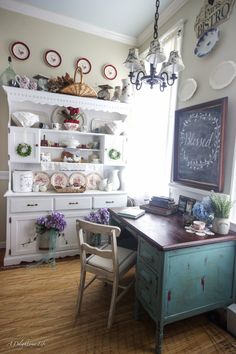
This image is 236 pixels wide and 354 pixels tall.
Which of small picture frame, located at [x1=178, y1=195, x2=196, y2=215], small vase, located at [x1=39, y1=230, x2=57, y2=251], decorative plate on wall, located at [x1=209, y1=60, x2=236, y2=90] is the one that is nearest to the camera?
decorative plate on wall, located at [x1=209, y1=60, x2=236, y2=90]

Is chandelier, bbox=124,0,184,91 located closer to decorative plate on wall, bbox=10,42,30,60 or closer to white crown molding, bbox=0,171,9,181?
decorative plate on wall, bbox=10,42,30,60

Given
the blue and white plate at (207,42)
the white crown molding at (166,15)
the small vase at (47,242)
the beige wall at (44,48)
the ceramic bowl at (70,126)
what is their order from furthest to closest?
the ceramic bowl at (70,126)
the beige wall at (44,48)
the small vase at (47,242)
the white crown molding at (166,15)
the blue and white plate at (207,42)

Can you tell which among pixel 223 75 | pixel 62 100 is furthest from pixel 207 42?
pixel 62 100

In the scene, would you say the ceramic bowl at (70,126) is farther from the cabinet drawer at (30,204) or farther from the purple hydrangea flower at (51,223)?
the purple hydrangea flower at (51,223)

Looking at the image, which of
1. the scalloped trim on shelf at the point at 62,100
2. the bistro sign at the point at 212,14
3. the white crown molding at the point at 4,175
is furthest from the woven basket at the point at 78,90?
the bistro sign at the point at 212,14

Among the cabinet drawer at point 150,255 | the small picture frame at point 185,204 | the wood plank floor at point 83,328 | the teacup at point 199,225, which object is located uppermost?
the small picture frame at point 185,204

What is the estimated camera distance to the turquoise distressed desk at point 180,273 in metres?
1.45

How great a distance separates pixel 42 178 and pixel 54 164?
26 centimetres

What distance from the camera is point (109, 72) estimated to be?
3.31m

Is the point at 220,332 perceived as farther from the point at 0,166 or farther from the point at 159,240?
the point at 0,166

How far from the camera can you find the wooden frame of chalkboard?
1889 mm

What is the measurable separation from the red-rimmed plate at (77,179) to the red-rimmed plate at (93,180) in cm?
7

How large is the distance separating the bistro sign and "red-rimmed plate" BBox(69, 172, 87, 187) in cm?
218

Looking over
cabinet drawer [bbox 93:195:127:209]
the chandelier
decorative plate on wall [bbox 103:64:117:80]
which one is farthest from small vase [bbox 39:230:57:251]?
decorative plate on wall [bbox 103:64:117:80]
